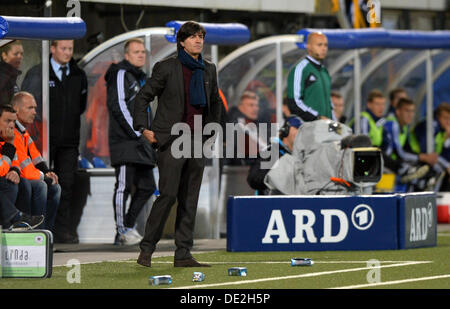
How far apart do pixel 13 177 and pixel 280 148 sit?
363 cm

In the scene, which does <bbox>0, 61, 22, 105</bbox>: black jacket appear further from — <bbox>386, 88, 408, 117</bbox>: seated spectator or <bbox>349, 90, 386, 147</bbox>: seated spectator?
<bbox>386, 88, 408, 117</bbox>: seated spectator

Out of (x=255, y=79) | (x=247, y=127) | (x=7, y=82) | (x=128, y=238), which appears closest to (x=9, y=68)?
(x=7, y=82)

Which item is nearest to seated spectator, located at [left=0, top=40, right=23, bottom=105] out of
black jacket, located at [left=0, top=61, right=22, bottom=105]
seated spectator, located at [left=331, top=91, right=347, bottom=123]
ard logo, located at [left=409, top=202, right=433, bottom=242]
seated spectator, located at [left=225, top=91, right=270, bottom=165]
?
black jacket, located at [left=0, top=61, right=22, bottom=105]

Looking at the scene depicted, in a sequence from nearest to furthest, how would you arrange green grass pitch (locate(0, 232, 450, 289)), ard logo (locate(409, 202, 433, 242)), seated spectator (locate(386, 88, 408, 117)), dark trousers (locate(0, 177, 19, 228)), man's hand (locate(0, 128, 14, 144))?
green grass pitch (locate(0, 232, 450, 289)), dark trousers (locate(0, 177, 19, 228)), man's hand (locate(0, 128, 14, 144)), ard logo (locate(409, 202, 433, 242)), seated spectator (locate(386, 88, 408, 117))

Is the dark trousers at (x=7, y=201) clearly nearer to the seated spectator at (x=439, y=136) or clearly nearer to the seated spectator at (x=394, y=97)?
the seated spectator at (x=394, y=97)

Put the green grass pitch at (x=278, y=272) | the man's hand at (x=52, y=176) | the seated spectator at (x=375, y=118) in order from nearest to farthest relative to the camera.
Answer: the green grass pitch at (x=278, y=272) < the man's hand at (x=52, y=176) < the seated spectator at (x=375, y=118)

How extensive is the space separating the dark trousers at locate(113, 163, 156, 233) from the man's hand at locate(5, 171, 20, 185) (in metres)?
2.13

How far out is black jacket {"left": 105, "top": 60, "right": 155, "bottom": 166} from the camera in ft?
49.6

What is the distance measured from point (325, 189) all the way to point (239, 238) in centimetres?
157

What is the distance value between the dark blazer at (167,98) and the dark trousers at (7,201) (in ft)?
6.37

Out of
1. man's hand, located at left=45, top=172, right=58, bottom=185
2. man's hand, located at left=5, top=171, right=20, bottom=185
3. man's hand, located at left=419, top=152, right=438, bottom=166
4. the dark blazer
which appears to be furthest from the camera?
man's hand, located at left=419, top=152, right=438, bottom=166

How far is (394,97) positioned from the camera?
20266mm

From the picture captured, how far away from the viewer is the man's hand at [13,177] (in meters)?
13.1

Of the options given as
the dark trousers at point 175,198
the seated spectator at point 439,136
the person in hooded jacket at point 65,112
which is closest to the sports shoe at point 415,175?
the seated spectator at point 439,136
